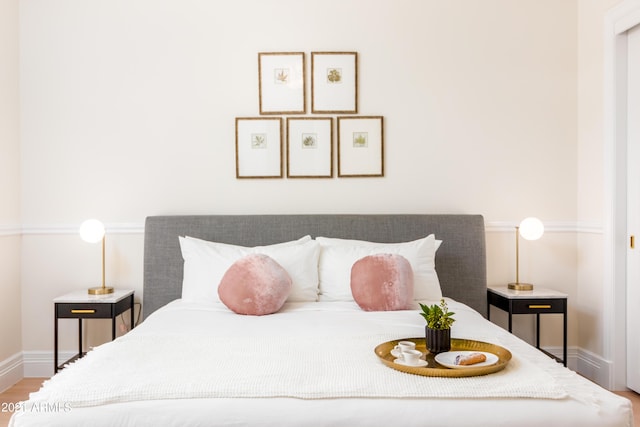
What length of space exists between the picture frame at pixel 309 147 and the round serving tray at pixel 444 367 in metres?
1.86

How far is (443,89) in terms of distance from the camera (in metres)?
3.92

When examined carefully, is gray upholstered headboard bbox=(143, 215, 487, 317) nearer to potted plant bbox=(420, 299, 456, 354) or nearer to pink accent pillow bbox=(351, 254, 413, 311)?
pink accent pillow bbox=(351, 254, 413, 311)

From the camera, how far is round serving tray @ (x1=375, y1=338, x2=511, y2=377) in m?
1.90

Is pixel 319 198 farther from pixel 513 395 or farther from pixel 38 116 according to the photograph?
pixel 513 395

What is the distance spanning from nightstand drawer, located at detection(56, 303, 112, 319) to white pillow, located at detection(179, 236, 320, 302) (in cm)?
51

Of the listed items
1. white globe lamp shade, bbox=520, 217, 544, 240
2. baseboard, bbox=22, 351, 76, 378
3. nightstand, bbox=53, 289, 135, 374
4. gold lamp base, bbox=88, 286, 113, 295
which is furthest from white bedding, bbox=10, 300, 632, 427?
baseboard, bbox=22, 351, 76, 378

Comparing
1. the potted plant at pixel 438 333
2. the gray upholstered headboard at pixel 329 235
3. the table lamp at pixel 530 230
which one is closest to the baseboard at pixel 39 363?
the gray upholstered headboard at pixel 329 235

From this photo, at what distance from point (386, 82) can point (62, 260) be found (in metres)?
2.64

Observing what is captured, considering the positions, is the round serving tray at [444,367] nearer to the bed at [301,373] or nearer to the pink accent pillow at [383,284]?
the bed at [301,373]

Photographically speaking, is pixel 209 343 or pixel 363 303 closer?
pixel 209 343

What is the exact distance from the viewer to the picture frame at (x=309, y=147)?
12.8 feet

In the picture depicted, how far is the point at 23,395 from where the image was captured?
3.49m

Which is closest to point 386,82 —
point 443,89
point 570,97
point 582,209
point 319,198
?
point 443,89

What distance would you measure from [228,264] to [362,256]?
0.83 m
